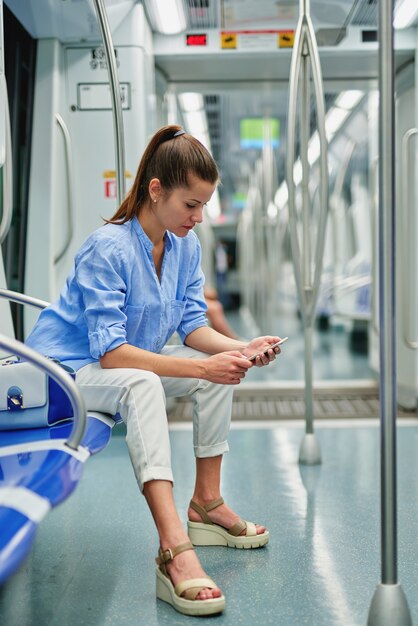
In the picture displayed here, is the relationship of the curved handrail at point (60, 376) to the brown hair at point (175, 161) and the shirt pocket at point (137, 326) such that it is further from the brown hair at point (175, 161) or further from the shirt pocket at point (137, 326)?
the brown hair at point (175, 161)

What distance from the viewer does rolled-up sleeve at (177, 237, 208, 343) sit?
2383 millimetres

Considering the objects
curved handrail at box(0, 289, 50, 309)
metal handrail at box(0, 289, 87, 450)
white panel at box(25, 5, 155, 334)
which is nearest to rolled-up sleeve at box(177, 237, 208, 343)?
curved handrail at box(0, 289, 50, 309)

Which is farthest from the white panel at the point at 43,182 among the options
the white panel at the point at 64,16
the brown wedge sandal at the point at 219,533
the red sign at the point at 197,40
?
the brown wedge sandal at the point at 219,533

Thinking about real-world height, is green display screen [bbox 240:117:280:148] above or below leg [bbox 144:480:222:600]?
above

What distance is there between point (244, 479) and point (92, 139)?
2137 millimetres

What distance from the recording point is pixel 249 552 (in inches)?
87.2

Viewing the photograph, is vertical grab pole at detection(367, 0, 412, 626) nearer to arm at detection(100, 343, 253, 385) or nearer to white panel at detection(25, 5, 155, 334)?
arm at detection(100, 343, 253, 385)

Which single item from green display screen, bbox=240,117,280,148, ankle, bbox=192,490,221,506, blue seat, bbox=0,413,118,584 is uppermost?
green display screen, bbox=240,117,280,148

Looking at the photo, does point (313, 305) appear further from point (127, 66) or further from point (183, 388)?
point (127, 66)

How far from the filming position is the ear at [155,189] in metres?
2.05

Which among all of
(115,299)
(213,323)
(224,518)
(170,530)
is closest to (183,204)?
(115,299)

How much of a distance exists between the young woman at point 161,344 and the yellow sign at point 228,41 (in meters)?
2.35

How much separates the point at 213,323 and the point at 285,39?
8.55 feet

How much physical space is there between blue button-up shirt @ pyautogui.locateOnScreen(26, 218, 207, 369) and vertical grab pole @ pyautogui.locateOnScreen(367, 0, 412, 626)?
0.77 metres
